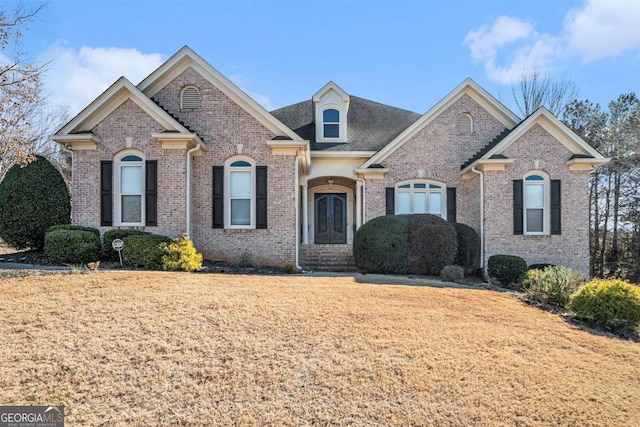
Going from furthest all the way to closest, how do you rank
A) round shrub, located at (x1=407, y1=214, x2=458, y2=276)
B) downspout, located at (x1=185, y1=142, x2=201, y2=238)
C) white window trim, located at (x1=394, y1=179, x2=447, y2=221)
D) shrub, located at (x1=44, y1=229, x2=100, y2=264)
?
white window trim, located at (x1=394, y1=179, x2=447, y2=221)
downspout, located at (x1=185, y1=142, x2=201, y2=238)
round shrub, located at (x1=407, y1=214, x2=458, y2=276)
shrub, located at (x1=44, y1=229, x2=100, y2=264)

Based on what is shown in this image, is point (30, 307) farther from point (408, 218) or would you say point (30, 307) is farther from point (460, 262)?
point (460, 262)

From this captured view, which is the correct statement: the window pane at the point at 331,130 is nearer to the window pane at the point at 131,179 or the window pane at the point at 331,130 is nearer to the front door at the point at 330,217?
the front door at the point at 330,217

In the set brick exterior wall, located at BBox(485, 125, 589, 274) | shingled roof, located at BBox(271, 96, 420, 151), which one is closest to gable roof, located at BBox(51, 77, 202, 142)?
shingled roof, located at BBox(271, 96, 420, 151)

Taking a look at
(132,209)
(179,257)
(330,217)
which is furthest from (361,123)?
(179,257)

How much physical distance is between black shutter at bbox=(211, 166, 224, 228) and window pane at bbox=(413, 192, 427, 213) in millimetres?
7390

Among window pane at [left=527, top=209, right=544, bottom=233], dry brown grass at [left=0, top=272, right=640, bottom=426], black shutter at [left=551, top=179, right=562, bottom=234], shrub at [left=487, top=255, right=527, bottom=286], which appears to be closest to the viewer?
dry brown grass at [left=0, top=272, right=640, bottom=426]

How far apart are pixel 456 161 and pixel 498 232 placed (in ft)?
10.8

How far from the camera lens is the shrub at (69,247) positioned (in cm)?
1158

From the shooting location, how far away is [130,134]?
13266 mm

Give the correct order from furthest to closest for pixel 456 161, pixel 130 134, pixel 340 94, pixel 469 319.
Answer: pixel 340 94 < pixel 456 161 < pixel 130 134 < pixel 469 319

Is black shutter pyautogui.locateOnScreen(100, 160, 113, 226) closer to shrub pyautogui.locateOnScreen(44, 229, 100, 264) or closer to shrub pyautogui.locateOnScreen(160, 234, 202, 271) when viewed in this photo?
shrub pyautogui.locateOnScreen(44, 229, 100, 264)

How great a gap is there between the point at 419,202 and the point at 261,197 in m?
6.28

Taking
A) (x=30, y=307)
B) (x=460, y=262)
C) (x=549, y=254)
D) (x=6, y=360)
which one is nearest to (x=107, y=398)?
(x=6, y=360)

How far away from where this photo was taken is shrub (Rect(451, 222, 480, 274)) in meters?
14.0
